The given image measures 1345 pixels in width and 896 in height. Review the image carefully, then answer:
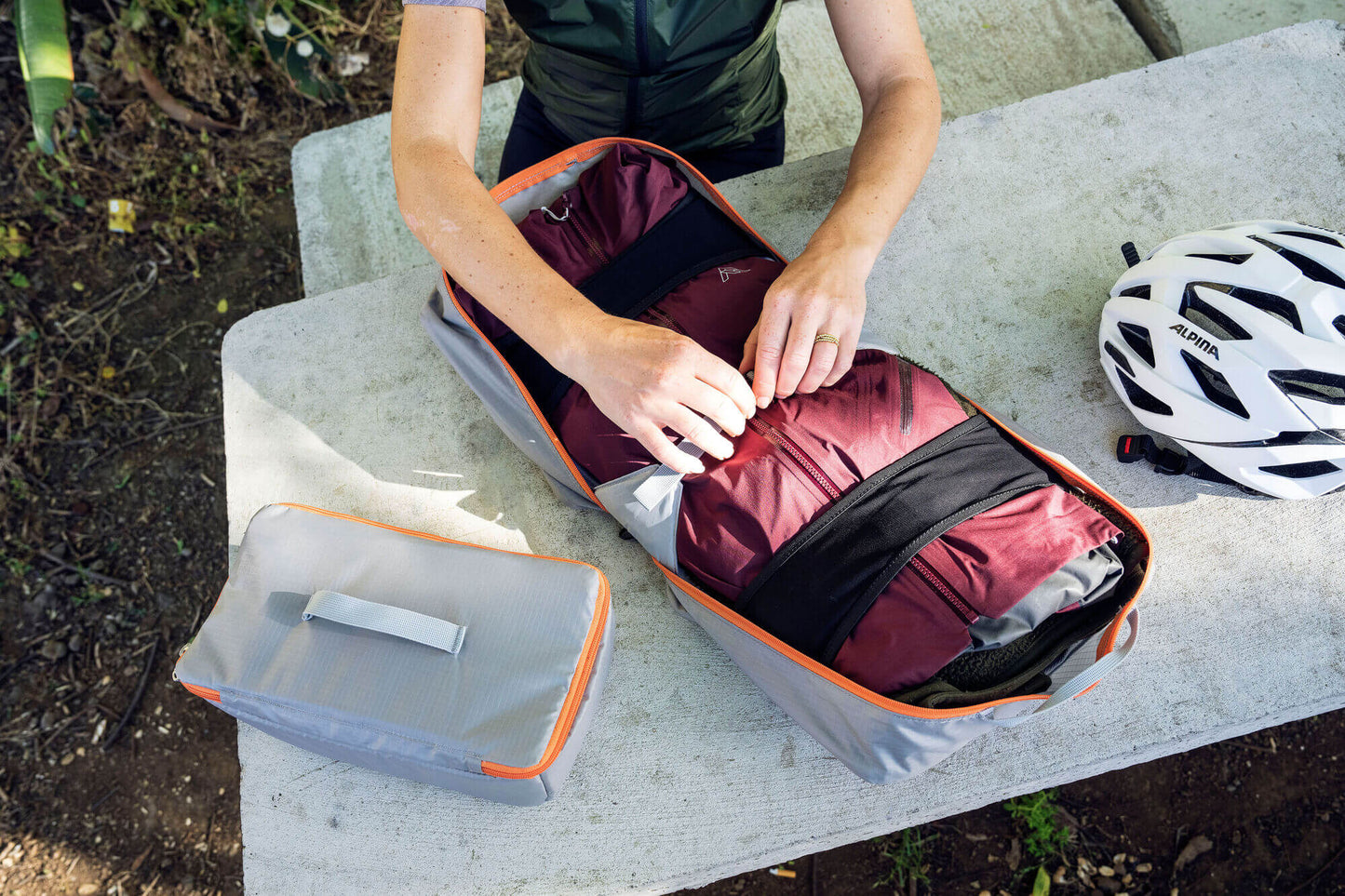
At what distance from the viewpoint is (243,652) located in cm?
152

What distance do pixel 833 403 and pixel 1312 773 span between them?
1.99m

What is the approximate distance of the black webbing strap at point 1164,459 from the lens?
5.62ft

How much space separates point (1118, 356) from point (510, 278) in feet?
4.42

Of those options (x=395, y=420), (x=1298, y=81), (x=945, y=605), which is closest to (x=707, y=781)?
(x=945, y=605)

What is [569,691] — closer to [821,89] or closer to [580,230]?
[580,230]

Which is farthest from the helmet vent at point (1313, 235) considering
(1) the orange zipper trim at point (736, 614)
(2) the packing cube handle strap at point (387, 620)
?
(2) the packing cube handle strap at point (387, 620)

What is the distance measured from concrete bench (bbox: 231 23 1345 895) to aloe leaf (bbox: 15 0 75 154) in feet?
3.34

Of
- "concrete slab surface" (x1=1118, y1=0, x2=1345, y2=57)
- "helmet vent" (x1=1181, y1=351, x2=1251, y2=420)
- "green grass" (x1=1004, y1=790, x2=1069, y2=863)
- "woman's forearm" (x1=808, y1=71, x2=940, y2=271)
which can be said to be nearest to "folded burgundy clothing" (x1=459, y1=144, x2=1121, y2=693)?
"woman's forearm" (x1=808, y1=71, x2=940, y2=271)

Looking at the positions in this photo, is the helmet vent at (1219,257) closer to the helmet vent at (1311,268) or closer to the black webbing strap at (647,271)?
the helmet vent at (1311,268)

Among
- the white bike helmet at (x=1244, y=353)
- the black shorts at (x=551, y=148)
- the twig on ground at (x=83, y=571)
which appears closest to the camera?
the white bike helmet at (x=1244, y=353)

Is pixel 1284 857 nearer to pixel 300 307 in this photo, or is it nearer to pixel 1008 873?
pixel 1008 873

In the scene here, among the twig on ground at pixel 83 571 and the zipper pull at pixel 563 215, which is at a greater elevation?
the zipper pull at pixel 563 215

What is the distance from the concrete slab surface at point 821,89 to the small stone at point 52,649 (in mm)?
1522

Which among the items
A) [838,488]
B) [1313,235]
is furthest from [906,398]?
[1313,235]
